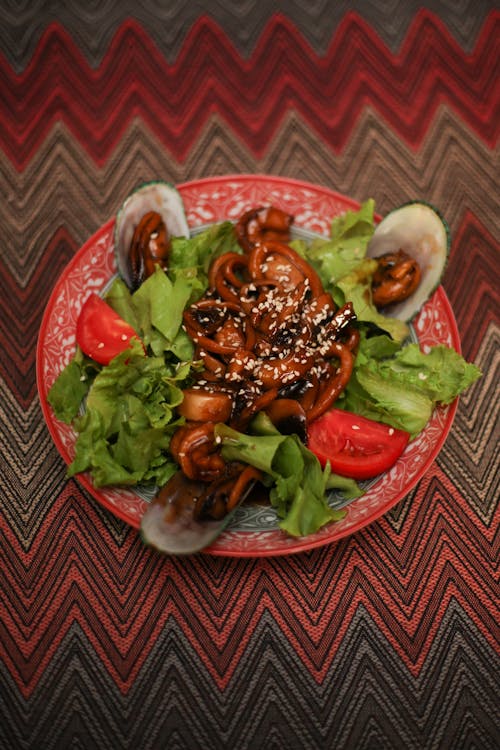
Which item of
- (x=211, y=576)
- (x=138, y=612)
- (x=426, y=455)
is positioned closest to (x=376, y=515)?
(x=426, y=455)

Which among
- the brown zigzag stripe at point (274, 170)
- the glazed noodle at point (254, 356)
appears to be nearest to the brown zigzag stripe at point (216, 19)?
the brown zigzag stripe at point (274, 170)

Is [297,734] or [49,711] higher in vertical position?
[297,734]

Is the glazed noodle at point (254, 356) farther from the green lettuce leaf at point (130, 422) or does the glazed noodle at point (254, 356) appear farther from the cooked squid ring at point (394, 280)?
the cooked squid ring at point (394, 280)

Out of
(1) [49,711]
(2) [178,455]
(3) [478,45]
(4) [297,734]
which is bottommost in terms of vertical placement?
(1) [49,711]

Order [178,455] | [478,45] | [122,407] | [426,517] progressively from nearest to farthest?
1. [178,455]
2. [122,407]
3. [426,517]
4. [478,45]

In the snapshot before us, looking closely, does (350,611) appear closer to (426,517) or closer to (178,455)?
(426,517)

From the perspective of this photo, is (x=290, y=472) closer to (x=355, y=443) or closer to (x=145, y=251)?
(x=355, y=443)

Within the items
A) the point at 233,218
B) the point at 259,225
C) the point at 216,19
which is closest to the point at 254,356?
the point at 259,225
